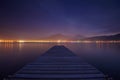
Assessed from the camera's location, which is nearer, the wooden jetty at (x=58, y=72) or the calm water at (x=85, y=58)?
the wooden jetty at (x=58, y=72)

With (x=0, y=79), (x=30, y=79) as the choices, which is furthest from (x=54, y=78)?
(x=0, y=79)

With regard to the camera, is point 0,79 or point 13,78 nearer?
point 13,78

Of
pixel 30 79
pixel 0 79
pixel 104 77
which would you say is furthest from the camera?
pixel 0 79

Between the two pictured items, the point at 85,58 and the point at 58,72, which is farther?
the point at 85,58

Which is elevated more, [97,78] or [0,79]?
[97,78]

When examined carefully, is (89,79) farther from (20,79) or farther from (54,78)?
(20,79)

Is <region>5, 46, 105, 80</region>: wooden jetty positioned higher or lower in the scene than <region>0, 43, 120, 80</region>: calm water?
higher

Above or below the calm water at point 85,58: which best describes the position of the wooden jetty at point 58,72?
above

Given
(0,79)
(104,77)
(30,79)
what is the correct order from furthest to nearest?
(0,79) → (104,77) → (30,79)

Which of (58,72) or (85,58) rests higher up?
(58,72)

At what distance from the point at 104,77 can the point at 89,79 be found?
78cm

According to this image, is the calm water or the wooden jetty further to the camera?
the calm water

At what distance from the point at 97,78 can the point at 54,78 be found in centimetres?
180

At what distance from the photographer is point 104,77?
5.78m
